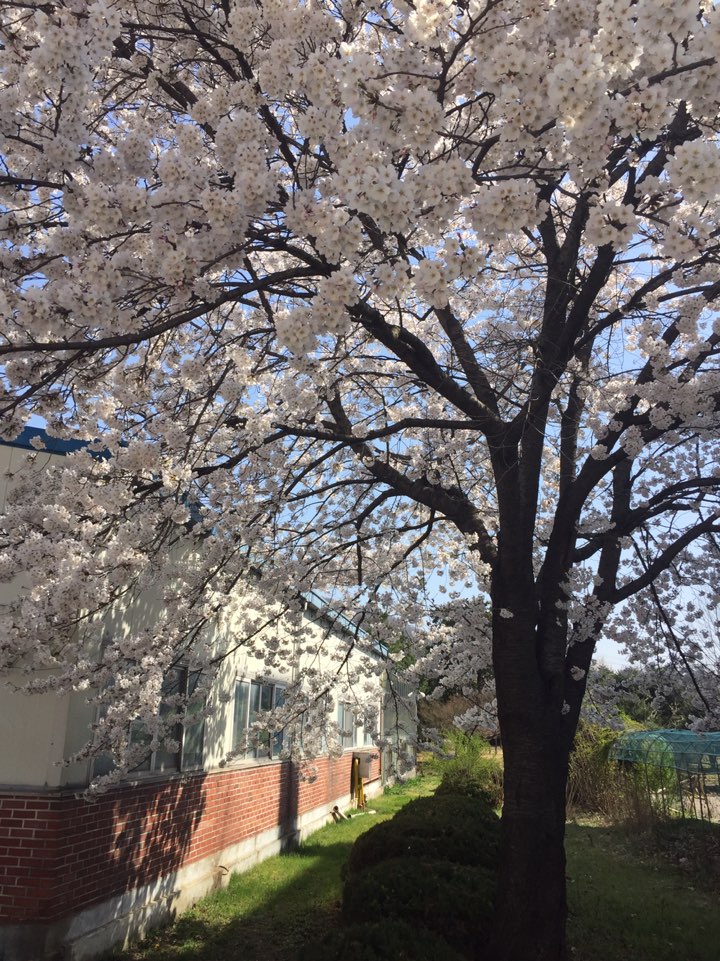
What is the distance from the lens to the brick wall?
17.5ft

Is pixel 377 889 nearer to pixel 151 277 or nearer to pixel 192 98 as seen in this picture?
pixel 151 277

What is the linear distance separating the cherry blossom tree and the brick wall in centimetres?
105

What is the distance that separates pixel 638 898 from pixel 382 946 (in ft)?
18.4

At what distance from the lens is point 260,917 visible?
7461 millimetres

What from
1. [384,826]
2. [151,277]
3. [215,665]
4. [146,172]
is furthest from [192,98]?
[384,826]

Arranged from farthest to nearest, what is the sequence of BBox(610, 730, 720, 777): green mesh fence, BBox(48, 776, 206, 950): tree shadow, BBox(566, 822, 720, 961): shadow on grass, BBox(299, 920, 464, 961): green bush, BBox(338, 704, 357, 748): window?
1. BBox(338, 704, 357, 748): window
2. BBox(610, 730, 720, 777): green mesh fence
3. BBox(566, 822, 720, 961): shadow on grass
4. BBox(48, 776, 206, 950): tree shadow
5. BBox(299, 920, 464, 961): green bush

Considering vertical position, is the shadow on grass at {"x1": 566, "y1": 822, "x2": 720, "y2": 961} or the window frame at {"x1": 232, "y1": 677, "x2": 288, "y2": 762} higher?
the window frame at {"x1": 232, "y1": 677, "x2": 288, "y2": 762}

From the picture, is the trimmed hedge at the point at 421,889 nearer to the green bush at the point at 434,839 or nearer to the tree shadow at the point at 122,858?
the green bush at the point at 434,839

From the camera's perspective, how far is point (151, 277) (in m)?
3.59

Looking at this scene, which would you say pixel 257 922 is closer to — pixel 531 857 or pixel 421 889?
pixel 421 889

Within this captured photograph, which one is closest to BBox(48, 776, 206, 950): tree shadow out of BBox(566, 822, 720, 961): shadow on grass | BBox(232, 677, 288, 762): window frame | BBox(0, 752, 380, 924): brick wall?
BBox(0, 752, 380, 924): brick wall

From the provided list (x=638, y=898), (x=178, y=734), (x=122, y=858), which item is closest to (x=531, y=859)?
(x=122, y=858)

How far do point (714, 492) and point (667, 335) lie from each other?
4.84 ft

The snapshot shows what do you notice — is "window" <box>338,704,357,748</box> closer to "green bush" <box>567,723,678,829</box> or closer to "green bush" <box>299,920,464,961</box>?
"green bush" <box>567,723,678,829</box>
